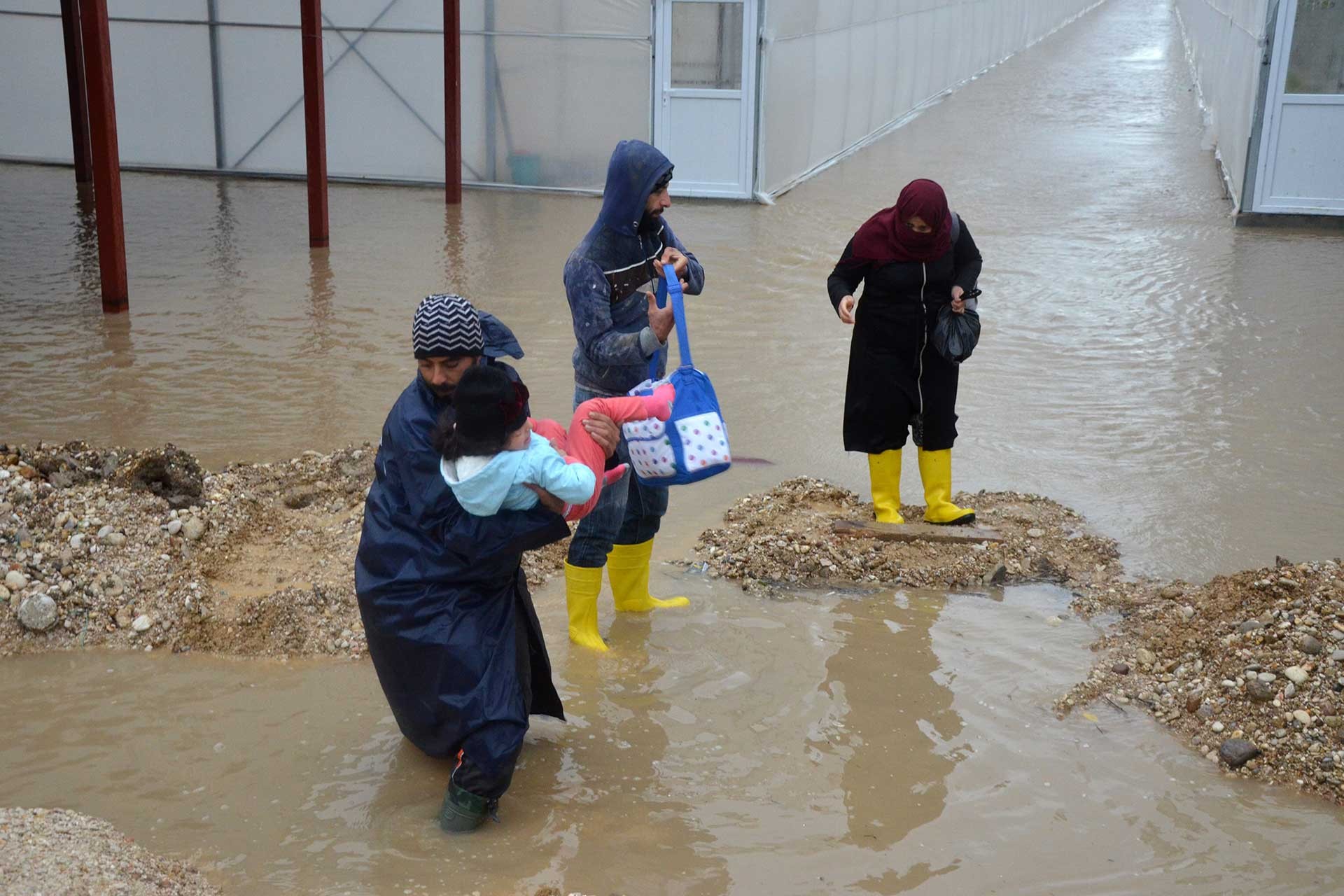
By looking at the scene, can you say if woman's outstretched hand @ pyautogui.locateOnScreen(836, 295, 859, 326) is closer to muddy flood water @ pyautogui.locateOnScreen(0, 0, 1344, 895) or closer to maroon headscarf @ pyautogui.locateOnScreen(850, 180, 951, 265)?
maroon headscarf @ pyautogui.locateOnScreen(850, 180, 951, 265)

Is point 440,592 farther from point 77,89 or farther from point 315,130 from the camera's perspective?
point 77,89

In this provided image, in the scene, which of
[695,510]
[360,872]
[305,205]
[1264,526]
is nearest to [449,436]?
[360,872]

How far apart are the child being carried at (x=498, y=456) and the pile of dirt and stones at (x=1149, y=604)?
1958mm

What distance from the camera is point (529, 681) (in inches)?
144

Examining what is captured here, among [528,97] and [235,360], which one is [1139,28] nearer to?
[528,97]

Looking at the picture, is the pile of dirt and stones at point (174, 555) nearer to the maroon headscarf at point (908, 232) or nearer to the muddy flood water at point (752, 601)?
the muddy flood water at point (752, 601)

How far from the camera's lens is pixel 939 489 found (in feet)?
18.4

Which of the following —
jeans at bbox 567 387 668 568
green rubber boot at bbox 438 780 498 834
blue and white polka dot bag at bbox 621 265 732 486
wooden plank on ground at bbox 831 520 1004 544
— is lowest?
wooden plank on ground at bbox 831 520 1004 544

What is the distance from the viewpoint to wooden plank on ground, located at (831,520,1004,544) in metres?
5.44

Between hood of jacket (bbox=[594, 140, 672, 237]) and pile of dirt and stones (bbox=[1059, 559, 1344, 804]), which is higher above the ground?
hood of jacket (bbox=[594, 140, 672, 237])

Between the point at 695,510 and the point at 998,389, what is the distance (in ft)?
9.24

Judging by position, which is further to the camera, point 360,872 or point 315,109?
point 315,109

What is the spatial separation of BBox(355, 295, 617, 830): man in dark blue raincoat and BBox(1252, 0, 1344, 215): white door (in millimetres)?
11570

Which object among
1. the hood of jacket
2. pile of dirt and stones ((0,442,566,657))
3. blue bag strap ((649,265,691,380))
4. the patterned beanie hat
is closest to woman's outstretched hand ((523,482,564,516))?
the patterned beanie hat
